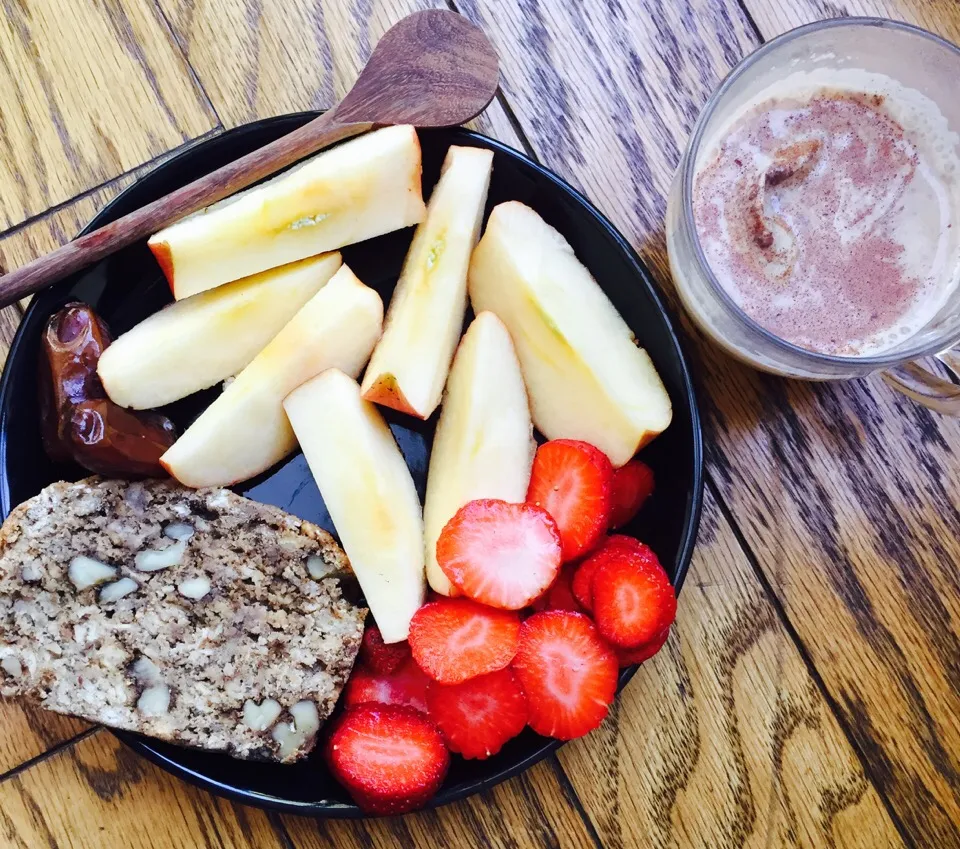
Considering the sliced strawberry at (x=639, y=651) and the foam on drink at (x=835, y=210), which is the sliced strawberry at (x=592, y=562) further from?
the foam on drink at (x=835, y=210)

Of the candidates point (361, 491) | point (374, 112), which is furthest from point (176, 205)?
point (361, 491)

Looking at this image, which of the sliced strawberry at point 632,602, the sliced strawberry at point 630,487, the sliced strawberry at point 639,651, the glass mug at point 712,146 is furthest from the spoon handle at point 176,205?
the sliced strawberry at point 639,651

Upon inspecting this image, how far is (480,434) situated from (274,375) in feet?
0.99

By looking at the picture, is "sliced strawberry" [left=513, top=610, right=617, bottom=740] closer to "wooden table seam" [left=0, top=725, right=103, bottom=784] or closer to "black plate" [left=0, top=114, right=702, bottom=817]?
"black plate" [left=0, top=114, right=702, bottom=817]

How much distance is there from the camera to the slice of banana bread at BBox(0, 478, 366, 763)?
3.74ft

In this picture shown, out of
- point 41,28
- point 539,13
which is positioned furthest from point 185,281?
point 539,13

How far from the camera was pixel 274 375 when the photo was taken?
1.14m

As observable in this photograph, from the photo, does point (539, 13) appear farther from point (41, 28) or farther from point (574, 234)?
point (41, 28)

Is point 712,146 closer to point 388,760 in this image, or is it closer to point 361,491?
point 361,491

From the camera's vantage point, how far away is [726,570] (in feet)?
4.21

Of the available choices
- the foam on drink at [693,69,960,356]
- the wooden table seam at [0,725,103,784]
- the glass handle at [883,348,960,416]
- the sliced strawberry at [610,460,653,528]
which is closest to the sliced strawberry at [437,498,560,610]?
the sliced strawberry at [610,460,653,528]

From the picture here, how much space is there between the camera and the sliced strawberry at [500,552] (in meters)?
1.08

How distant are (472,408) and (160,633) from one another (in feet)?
1.81

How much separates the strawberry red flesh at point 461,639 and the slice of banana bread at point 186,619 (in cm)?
12
